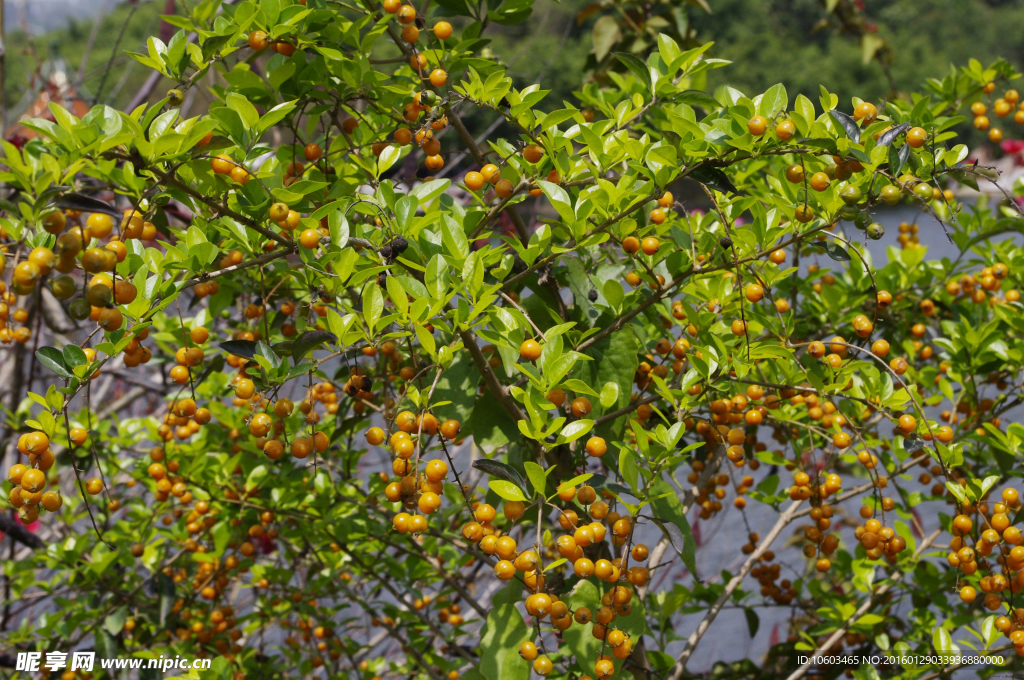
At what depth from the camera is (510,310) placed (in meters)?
0.97

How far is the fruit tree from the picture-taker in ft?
2.91

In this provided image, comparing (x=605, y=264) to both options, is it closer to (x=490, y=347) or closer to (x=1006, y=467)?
(x=490, y=347)

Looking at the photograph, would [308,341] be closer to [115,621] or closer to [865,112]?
[865,112]

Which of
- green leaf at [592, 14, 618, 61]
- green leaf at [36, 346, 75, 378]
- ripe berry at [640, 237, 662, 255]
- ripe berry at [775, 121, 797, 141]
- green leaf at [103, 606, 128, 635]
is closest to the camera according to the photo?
green leaf at [36, 346, 75, 378]

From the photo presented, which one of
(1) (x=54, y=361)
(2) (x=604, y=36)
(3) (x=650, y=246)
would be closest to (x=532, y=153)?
(3) (x=650, y=246)

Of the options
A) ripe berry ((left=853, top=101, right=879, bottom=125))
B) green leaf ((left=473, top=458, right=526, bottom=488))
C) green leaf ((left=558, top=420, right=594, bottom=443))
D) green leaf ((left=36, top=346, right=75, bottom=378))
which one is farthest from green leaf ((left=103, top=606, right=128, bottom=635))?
ripe berry ((left=853, top=101, right=879, bottom=125))

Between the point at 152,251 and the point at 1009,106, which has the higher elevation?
the point at 1009,106

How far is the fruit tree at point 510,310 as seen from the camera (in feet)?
2.91

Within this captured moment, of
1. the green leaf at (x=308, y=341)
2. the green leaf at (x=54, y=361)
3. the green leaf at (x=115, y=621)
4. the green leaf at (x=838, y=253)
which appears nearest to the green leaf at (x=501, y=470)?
the green leaf at (x=308, y=341)

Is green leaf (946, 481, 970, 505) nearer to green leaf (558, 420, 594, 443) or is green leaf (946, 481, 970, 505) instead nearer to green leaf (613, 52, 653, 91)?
green leaf (558, 420, 594, 443)

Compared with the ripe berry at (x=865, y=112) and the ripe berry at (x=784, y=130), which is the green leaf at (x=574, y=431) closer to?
the ripe berry at (x=784, y=130)

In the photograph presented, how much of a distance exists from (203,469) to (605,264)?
966 mm

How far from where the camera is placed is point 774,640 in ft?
8.42

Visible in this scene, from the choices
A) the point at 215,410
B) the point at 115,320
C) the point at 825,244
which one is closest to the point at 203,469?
the point at 215,410
